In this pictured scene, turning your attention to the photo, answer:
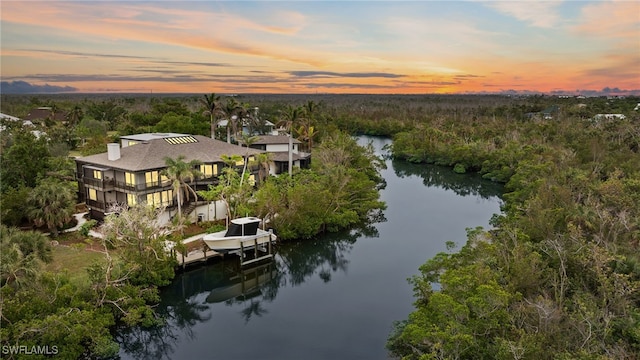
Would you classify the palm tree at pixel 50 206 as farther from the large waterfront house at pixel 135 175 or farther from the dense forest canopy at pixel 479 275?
the large waterfront house at pixel 135 175

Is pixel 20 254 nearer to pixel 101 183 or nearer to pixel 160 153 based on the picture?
pixel 101 183

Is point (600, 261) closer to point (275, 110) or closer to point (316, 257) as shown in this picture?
point (316, 257)

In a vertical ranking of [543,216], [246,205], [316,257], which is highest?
[543,216]

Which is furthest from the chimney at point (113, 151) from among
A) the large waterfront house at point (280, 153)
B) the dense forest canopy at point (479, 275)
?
the large waterfront house at point (280, 153)

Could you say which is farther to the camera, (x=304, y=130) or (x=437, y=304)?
(x=304, y=130)

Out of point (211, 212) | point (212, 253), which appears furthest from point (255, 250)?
point (211, 212)

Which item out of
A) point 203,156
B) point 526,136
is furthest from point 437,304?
point 526,136
